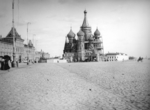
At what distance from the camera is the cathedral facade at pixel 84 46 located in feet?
281

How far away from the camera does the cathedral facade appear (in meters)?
85.8

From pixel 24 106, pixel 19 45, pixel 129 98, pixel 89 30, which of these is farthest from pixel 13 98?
pixel 89 30

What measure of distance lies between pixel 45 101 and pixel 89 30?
9093cm

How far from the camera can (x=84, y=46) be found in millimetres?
92375

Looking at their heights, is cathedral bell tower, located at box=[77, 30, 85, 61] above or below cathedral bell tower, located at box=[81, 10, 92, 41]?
below

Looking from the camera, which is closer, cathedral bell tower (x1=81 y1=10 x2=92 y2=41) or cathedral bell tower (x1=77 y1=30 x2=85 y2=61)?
cathedral bell tower (x1=77 y1=30 x2=85 y2=61)

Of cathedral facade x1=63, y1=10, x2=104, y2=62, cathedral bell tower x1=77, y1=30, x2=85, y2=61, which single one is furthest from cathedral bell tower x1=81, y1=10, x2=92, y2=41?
cathedral bell tower x1=77, y1=30, x2=85, y2=61

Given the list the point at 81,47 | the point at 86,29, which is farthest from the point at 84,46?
the point at 86,29

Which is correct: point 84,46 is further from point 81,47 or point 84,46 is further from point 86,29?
point 86,29

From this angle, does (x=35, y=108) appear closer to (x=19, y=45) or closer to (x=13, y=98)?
(x=13, y=98)

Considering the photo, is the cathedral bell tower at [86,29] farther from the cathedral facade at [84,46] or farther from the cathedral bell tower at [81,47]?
the cathedral bell tower at [81,47]

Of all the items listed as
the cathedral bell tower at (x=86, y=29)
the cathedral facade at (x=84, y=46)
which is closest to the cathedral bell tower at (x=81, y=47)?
the cathedral facade at (x=84, y=46)

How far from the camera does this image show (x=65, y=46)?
96.8 metres

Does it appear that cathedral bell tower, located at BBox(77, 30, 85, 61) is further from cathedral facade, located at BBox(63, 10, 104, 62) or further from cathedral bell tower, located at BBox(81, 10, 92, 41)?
cathedral bell tower, located at BBox(81, 10, 92, 41)
